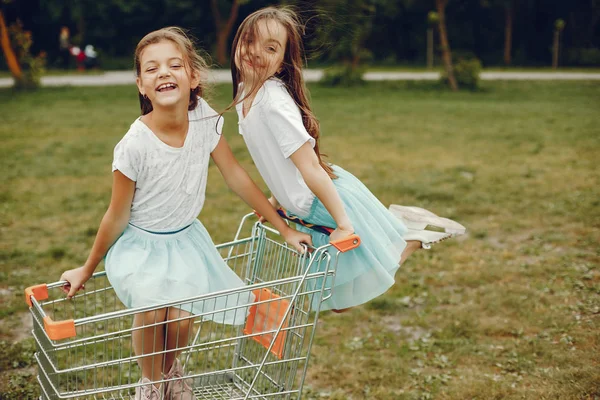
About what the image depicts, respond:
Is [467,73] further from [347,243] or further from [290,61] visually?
[347,243]

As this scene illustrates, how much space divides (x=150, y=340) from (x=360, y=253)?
3.02 feet

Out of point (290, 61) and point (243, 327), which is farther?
point (243, 327)

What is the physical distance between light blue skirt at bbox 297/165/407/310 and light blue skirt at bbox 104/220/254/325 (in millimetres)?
397

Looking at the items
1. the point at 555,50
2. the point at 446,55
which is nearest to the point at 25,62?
the point at 446,55

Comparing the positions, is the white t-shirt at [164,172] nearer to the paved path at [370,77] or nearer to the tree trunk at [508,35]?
the paved path at [370,77]

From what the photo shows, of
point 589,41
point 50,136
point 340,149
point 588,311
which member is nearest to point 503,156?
point 340,149

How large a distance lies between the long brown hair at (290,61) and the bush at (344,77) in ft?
49.0

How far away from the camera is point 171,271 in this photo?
258cm

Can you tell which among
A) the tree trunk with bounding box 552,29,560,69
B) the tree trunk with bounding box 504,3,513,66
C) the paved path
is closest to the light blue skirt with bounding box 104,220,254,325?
the paved path

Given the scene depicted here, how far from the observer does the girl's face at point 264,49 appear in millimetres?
2867

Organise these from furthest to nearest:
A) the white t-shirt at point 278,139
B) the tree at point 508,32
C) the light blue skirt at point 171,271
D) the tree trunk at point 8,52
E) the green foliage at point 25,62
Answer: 1. the tree at point 508,32
2. the green foliage at point 25,62
3. the tree trunk at point 8,52
4. the white t-shirt at point 278,139
5. the light blue skirt at point 171,271

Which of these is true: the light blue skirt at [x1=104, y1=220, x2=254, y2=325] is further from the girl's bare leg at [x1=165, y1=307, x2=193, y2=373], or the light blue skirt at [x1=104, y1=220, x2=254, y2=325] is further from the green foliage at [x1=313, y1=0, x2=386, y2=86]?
the green foliage at [x1=313, y1=0, x2=386, y2=86]

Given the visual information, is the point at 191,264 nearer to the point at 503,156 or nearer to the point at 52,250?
the point at 52,250

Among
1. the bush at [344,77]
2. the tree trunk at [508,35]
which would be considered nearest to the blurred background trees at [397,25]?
the tree trunk at [508,35]
